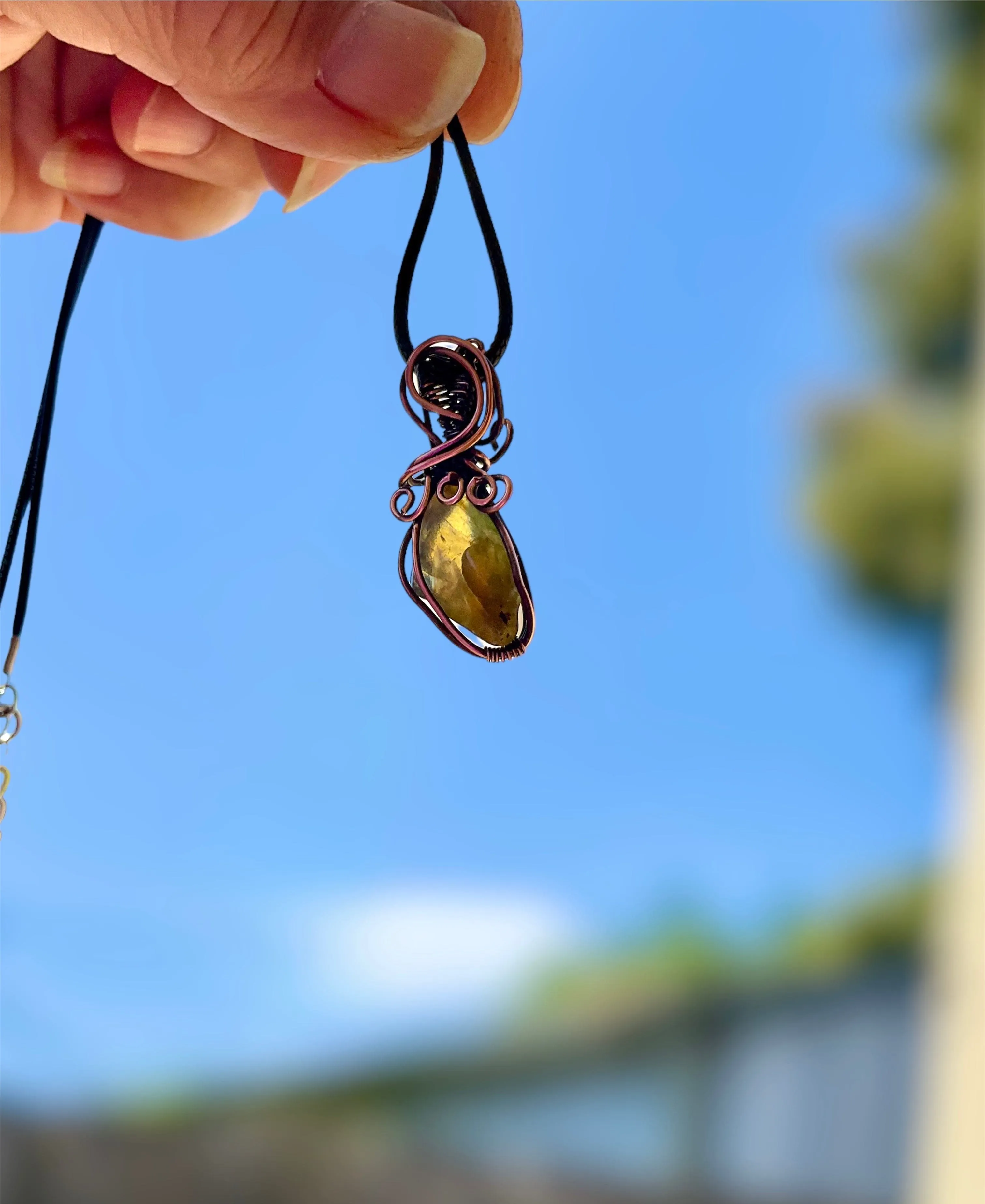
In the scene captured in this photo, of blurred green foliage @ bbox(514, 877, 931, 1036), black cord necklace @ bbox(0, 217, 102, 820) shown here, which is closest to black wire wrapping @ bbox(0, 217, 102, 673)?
black cord necklace @ bbox(0, 217, 102, 820)

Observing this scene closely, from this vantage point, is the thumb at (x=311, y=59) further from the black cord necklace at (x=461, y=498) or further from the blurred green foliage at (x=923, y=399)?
the blurred green foliage at (x=923, y=399)

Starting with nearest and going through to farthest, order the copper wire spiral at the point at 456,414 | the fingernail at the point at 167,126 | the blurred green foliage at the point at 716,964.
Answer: the copper wire spiral at the point at 456,414, the fingernail at the point at 167,126, the blurred green foliage at the point at 716,964

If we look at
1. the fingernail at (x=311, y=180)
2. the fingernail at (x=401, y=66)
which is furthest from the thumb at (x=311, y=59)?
the fingernail at (x=311, y=180)

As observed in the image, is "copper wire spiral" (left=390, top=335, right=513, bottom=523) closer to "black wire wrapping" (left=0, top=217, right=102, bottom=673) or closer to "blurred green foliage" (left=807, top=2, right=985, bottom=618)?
"black wire wrapping" (left=0, top=217, right=102, bottom=673)

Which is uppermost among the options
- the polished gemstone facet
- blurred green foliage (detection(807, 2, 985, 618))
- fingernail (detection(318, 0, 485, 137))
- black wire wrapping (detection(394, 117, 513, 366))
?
blurred green foliage (detection(807, 2, 985, 618))

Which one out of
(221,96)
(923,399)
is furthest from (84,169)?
(923,399)

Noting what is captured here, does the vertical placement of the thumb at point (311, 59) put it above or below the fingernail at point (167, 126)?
below
